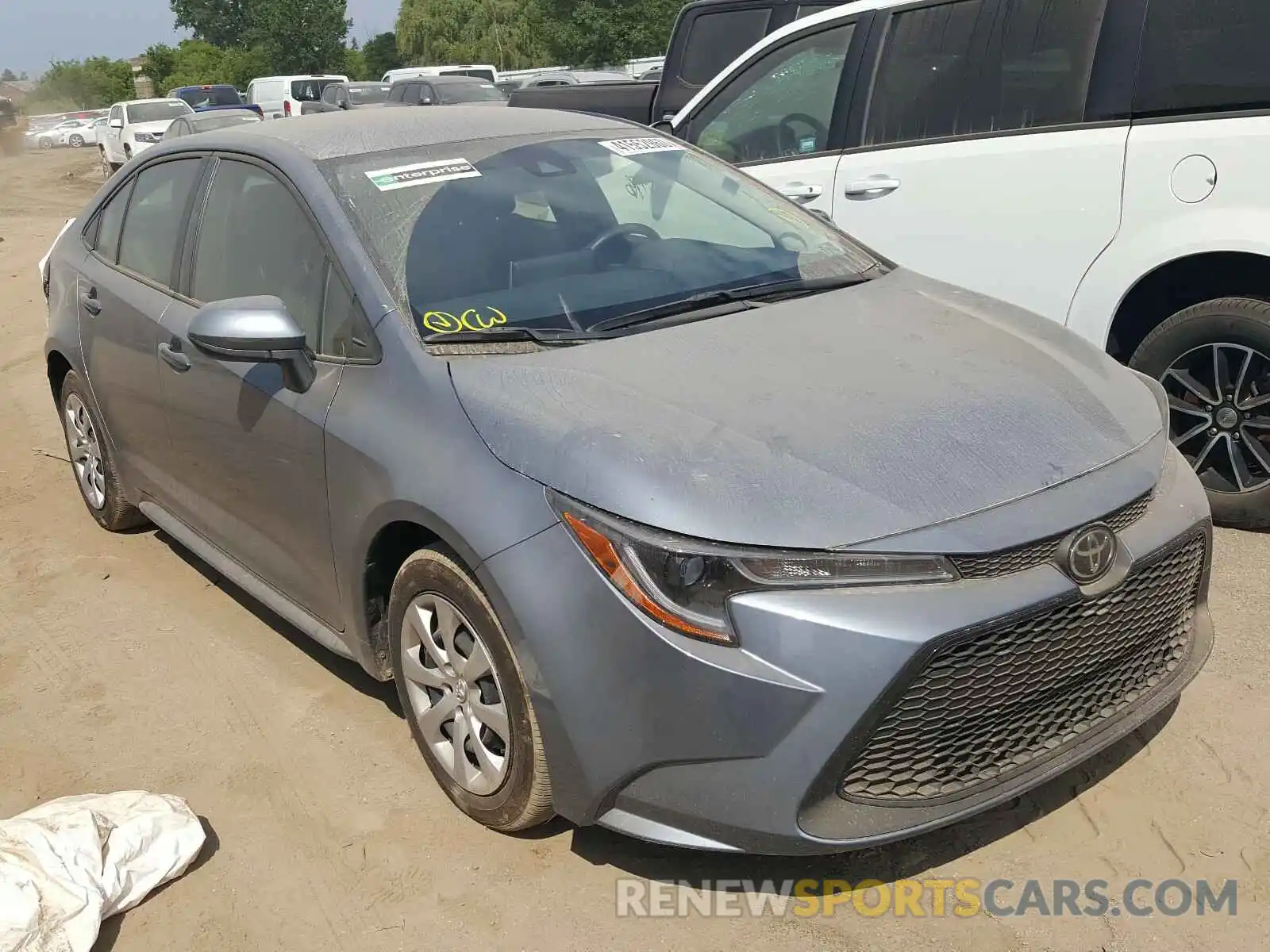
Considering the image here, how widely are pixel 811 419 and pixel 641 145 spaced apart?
175 cm

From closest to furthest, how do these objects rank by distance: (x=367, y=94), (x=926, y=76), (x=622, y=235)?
(x=622, y=235) < (x=926, y=76) < (x=367, y=94)

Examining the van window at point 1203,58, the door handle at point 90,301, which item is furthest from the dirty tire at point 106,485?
the van window at point 1203,58

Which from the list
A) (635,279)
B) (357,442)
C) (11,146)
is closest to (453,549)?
(357,442)

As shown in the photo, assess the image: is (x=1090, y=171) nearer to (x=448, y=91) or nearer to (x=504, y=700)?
Answer: (x=504, y=700)

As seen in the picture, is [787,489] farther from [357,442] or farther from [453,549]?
[357,442]

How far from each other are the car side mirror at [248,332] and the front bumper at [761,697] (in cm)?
97

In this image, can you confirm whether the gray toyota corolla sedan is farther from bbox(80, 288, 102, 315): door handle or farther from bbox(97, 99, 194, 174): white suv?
bbox(97, 99, 194, 174): white suv

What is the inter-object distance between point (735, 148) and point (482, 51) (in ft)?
166

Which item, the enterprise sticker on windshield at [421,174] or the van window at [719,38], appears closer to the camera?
the enterprise sticker on windshield at [421,174]

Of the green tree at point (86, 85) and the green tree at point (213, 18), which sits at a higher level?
the green tree at point (213, 18)

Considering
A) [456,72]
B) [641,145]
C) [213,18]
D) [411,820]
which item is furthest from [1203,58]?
[213,18]

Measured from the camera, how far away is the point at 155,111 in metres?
25.5

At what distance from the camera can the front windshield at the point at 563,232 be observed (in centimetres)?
325

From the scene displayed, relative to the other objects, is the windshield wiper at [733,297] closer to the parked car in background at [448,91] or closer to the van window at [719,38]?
the van window at [719,38]
